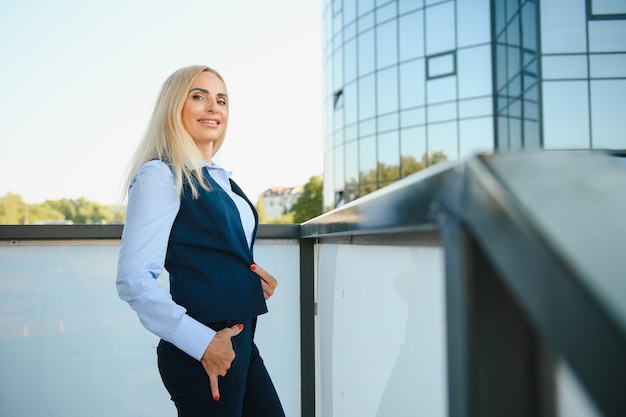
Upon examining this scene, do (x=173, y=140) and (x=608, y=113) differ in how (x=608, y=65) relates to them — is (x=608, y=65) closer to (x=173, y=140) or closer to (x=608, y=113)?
(x=608, y=113)

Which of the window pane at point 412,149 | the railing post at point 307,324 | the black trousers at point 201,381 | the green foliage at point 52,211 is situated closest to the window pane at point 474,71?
the window pane at point 412,149

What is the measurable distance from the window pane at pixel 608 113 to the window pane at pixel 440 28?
22.1 ft

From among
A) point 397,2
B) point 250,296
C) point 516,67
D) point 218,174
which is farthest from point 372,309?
point 397,2

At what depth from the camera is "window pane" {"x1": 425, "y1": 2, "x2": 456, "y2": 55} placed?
68.0ft

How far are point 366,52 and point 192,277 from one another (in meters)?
24.2

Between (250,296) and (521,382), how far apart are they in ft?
4.76

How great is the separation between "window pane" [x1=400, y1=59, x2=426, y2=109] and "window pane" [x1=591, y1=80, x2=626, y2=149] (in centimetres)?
744

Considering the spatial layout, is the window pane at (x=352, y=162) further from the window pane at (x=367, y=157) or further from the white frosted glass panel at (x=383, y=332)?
the white frosted glass panel at (x=383, y=332)

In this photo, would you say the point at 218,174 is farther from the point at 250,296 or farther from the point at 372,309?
the point at 372,309

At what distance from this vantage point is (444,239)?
706 mm

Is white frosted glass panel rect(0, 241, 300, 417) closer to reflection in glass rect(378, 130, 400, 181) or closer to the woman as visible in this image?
the woman

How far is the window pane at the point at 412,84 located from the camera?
71.1ft

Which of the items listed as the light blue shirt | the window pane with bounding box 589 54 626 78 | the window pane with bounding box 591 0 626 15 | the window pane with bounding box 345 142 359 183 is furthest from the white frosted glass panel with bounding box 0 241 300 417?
the window pane with bounding box 345 142 359 183

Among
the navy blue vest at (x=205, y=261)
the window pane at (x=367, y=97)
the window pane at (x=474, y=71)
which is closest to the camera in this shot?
the navy blue vest at (x=205, y=261)
